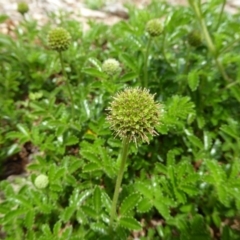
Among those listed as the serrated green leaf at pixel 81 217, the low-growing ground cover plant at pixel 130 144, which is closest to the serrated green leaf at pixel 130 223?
the low-growing ground cover plant at pixel 130 144

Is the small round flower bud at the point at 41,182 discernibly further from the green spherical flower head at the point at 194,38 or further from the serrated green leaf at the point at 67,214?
the green spherical flower head at the point at 194,38

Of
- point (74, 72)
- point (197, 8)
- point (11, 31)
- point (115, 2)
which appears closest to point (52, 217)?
point (74, 72)

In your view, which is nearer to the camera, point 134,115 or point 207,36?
point 134,115

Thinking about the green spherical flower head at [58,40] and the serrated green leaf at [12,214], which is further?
the green spherical flower head at [58,40]

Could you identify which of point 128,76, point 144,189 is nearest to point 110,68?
point 128,76

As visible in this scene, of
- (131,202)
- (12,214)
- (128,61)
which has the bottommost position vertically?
(12,214)

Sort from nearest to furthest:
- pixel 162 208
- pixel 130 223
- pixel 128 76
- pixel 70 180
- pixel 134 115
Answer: pixel 134 115
pixel 130 223
pixel 162 208
pixel 70 180
pixel 128 76

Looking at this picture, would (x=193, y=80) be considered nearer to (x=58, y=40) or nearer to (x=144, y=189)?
(x=144, y=189)

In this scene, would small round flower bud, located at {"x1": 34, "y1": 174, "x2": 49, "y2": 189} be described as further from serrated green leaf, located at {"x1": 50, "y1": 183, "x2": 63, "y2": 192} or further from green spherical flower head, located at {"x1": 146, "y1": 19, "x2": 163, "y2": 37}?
green spherical flower head, located at {"x1": 146, "y1": 19, "x2": 163, "y2": 37}
